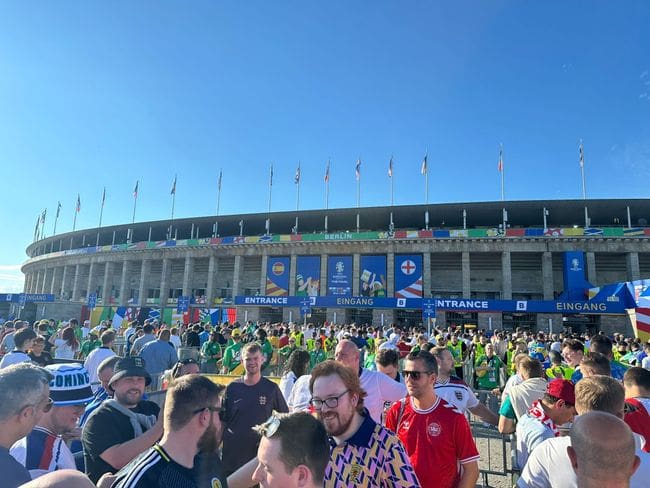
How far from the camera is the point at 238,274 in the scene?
44.0 meters

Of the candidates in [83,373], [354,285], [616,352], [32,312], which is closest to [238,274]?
[354,285]

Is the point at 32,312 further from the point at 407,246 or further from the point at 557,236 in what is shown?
the point at 557,236

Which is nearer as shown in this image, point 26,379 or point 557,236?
point 26,379

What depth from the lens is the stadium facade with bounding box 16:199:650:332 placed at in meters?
33.0

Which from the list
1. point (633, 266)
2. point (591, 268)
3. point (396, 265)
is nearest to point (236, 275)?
point (396, 265)

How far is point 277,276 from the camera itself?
137 ft

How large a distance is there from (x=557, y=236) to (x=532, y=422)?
127ft

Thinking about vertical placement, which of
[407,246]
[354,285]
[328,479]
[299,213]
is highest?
[299,213]

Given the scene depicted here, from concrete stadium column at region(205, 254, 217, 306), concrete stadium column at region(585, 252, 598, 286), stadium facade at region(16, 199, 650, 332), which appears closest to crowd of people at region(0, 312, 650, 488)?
stadium facade at region(16, 199, 650, 332)

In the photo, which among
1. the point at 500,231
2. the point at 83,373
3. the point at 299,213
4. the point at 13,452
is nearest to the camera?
the point at 13,452

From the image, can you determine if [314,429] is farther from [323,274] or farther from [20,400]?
[323,274]

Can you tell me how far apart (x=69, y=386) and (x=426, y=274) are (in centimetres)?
3751

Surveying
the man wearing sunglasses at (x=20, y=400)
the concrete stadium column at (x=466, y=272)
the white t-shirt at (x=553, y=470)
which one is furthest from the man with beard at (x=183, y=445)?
the concrete stadium column at (x=466, y=272)

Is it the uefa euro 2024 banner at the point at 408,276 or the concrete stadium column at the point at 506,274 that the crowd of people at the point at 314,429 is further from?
the concrete stadium column at the point at 506,274
